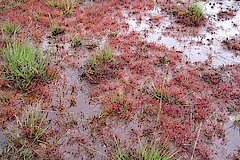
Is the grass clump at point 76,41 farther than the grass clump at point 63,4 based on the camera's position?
No

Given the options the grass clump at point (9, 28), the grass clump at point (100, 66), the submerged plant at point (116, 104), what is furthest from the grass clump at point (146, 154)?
the grass clump at point (9, 28)

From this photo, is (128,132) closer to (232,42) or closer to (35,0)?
(232,42)

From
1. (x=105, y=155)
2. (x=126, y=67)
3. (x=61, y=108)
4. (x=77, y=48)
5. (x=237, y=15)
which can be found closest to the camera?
(x=105, y=155)

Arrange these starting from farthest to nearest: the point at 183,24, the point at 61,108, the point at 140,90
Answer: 1. the point at 183,24
2. the point at 140,90
3. the point at 61,108

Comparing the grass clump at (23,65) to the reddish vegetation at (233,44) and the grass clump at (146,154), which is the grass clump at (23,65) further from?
the reddish vegetation at (233,44)

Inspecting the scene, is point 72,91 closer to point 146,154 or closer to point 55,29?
point 146,154

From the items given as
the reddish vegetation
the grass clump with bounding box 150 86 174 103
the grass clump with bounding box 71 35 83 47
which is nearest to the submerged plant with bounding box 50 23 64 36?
the grass clump with bounding box 71 35 83 47

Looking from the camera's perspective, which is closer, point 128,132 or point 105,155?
point 105,155

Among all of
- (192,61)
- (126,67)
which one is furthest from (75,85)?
(192,61)
